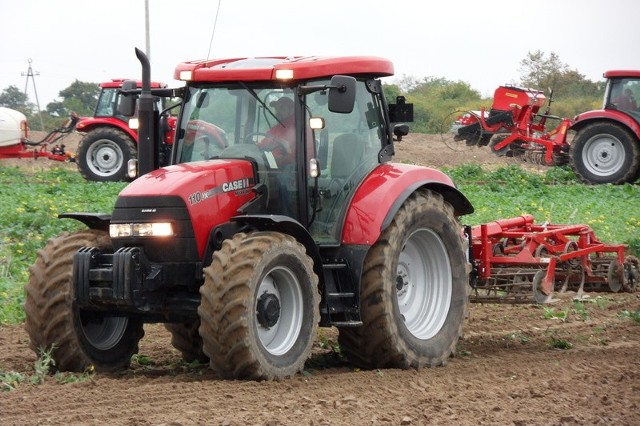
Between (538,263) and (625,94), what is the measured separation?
13.0 metres

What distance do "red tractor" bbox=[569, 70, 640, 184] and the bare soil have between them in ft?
41.6

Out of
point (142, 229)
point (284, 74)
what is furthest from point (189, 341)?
point (284, 74)

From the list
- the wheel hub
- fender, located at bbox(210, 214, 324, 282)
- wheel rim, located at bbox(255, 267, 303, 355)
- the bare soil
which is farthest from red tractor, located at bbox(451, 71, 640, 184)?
the wheel hub

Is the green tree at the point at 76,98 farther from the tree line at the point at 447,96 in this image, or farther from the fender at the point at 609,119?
the fender at the point at 609,119

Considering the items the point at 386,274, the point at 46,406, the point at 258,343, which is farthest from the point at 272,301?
the point at 46,406

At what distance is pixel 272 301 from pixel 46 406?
160 cm

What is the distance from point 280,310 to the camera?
729cm

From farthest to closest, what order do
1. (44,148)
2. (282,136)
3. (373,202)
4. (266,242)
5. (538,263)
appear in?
(44,148), (538,263), (373,202), (282,136), (266,242)

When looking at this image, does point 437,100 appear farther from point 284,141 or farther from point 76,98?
point 284,141

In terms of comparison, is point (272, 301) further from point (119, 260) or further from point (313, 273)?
point (119, 260)

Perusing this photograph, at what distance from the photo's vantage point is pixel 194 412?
6.00m

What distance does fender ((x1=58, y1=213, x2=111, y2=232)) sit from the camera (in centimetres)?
765

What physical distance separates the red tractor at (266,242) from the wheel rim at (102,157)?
52.0 ft

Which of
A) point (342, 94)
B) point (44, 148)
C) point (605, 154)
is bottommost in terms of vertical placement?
point (44, 148)
